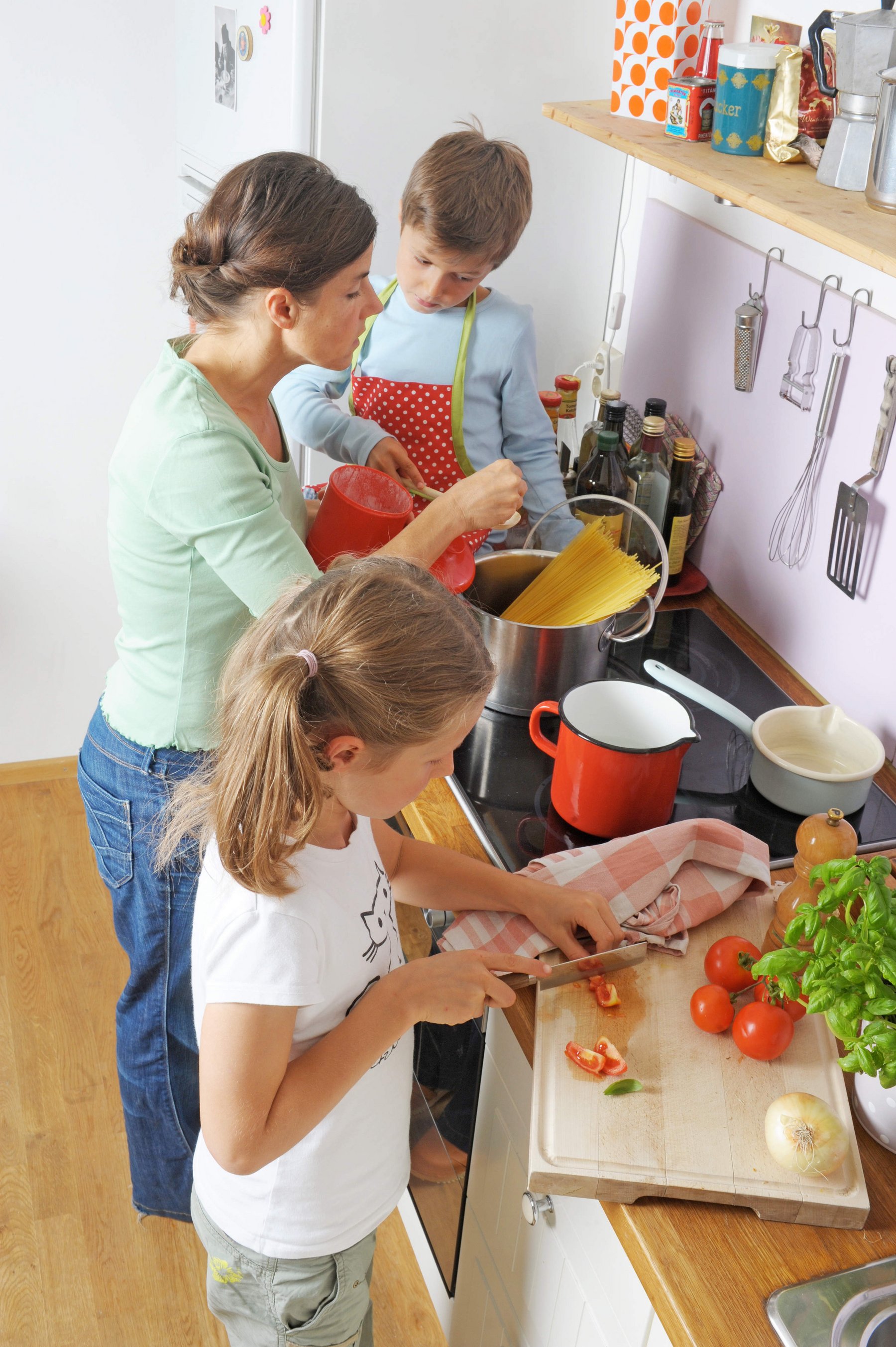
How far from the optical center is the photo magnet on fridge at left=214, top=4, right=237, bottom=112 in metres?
1.89

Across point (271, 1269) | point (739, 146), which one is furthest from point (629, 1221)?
point (739, 146)

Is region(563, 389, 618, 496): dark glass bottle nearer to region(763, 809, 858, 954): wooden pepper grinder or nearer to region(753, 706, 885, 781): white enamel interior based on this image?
region(753, 706, 885, 781): white enamel interior

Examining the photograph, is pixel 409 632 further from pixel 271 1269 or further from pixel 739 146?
pixel 739 146

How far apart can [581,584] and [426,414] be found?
373mm

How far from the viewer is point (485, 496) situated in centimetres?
125

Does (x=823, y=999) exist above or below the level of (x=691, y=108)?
below

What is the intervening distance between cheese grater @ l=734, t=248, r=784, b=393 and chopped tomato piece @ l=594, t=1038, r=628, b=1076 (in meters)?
1.00

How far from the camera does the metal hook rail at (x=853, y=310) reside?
4.44 ft

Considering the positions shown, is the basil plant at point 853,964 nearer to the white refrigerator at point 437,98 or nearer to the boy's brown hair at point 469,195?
the boy's brown hair at point 469,195

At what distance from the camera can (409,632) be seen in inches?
34.7

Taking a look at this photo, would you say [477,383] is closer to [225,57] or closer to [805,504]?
[805,504]

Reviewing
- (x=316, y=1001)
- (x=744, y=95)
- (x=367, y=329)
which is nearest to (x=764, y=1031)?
(x=316, y=1001)

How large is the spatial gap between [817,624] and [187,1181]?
1154mm

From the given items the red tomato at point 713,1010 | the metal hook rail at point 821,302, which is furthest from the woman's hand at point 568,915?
the metal hook rail at point 821,302
